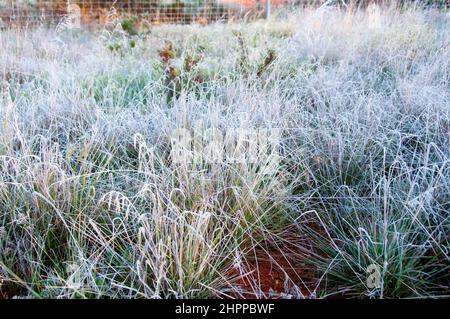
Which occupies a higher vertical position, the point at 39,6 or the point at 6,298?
the point at 39,6

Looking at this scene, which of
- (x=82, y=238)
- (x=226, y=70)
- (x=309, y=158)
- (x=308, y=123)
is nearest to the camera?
(x=82, y=238)

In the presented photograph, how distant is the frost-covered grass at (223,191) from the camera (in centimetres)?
160

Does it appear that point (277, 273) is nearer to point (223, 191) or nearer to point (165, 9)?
point (223, 191)

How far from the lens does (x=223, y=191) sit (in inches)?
78.1

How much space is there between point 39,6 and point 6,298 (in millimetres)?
7105

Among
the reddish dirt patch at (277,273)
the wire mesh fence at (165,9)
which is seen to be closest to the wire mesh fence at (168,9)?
the wire mesh fence at (165,9)

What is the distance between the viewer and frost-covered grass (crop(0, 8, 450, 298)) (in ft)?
5.25

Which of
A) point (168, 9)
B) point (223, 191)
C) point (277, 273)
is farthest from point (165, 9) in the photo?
point (277, 273)

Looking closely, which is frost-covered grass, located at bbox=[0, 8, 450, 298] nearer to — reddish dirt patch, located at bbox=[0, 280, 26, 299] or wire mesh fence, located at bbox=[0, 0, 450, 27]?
reddish dirt patch, located at bbox=[0, 280, 26, 299]

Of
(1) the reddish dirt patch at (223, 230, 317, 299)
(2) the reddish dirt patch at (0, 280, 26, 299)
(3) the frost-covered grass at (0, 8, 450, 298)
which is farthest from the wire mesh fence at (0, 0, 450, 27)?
(2) the reddish dirt patch at (0, 280, 26, 299)

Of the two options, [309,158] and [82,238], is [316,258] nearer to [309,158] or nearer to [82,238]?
[309,158]

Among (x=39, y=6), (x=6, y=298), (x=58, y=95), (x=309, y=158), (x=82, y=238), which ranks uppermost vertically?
(x=39, y=6)
